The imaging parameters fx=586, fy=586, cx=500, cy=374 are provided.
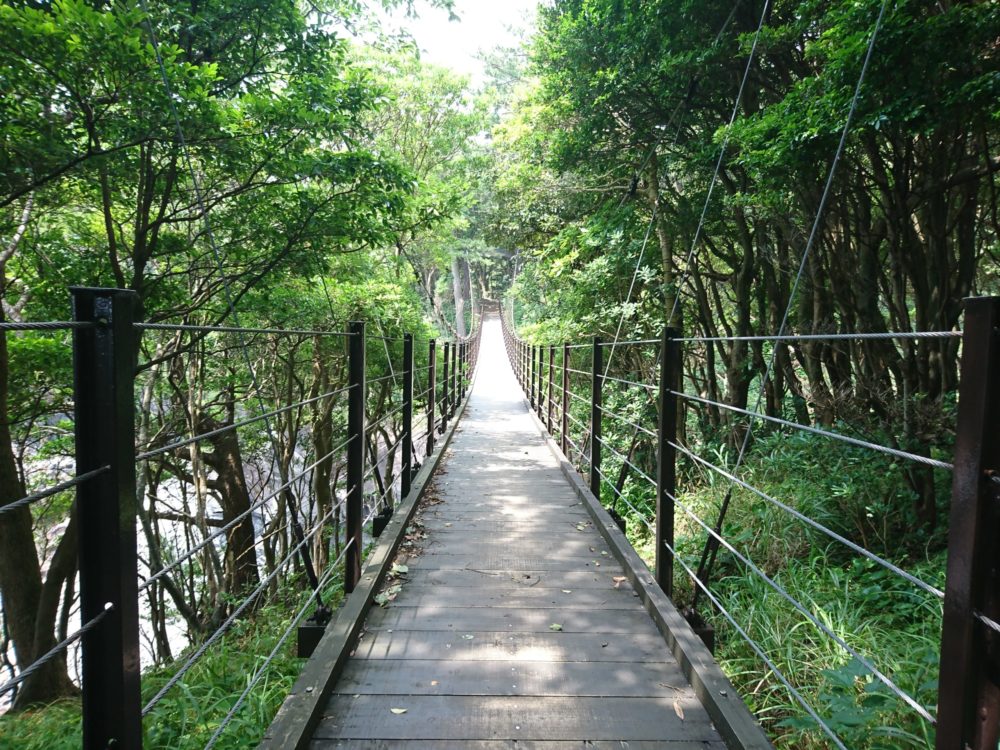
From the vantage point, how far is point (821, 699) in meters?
1.98

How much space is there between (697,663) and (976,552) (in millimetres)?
1132

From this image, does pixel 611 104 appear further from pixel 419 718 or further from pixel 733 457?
pixel 419 718

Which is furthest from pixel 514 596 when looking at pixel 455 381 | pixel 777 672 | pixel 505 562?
pixel 455 381

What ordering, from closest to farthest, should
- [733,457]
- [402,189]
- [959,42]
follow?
[959,42]
[402,189]
[733,457]

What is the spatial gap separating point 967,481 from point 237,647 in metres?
3.36

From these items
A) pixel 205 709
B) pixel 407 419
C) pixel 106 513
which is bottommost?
pixel 205 709

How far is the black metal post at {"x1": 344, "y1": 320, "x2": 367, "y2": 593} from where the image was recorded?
2.33 metres

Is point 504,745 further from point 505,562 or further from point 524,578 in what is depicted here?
point 505,562

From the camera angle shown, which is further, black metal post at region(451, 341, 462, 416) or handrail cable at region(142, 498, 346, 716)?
black metal post at region(451, 341, 462, 416)

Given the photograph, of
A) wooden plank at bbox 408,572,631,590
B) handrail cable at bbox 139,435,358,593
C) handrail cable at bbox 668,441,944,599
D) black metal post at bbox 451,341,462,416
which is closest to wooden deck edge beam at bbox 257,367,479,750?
wooden plank at bbox 408,572,631,590

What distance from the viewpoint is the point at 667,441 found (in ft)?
7.64

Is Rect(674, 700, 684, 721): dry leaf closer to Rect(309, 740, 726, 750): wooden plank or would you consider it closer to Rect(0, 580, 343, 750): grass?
Rect(309, 740, 726, 750): wooden plank

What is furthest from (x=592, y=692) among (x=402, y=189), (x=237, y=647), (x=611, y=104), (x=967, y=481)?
(x=611, y=104)

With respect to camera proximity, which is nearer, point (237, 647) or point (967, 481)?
point (967, 481)
